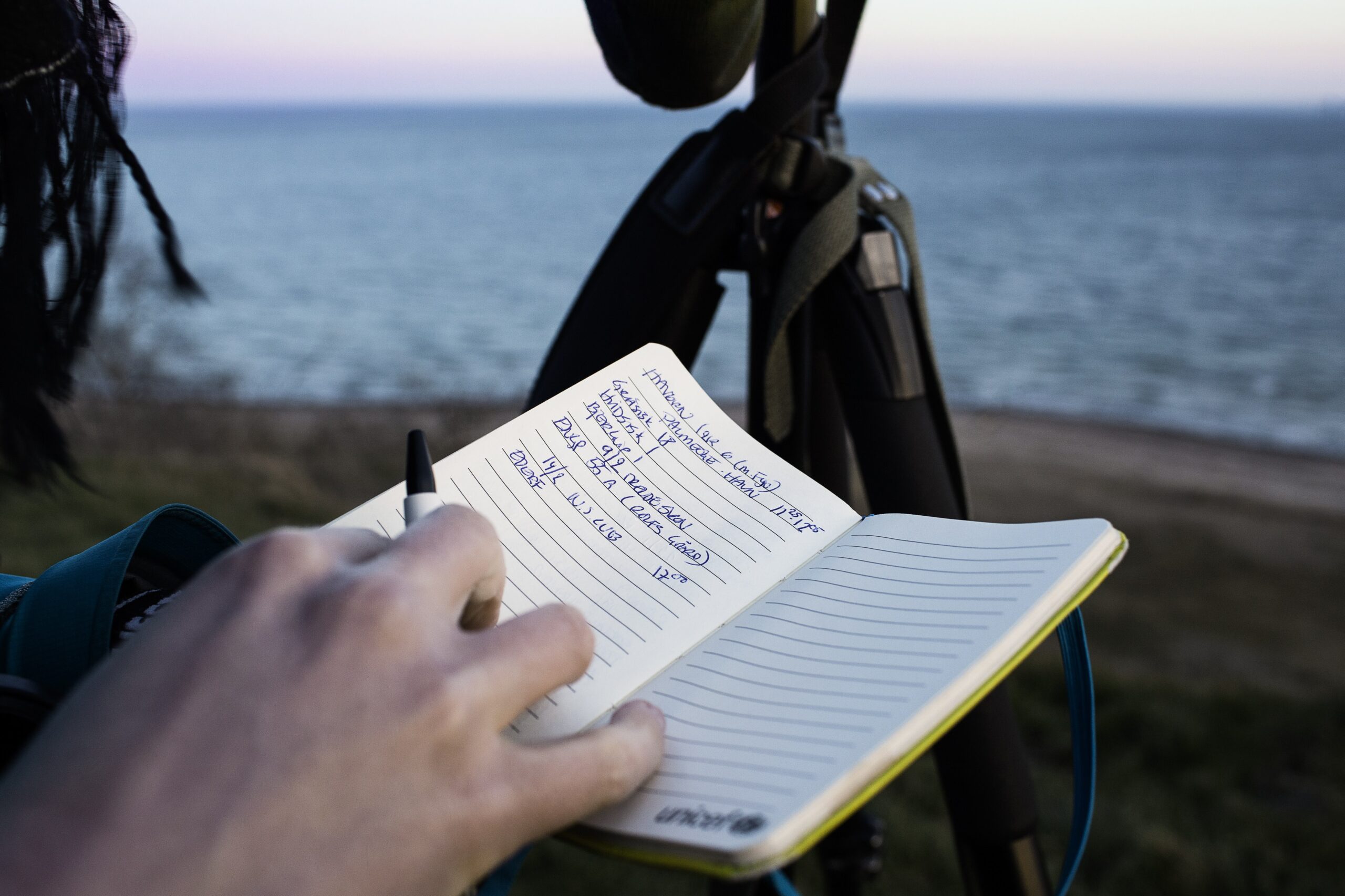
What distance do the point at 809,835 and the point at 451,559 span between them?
15 centimetres

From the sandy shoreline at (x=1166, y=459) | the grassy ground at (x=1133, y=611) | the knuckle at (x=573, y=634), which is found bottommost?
the sandy shoreline at (x=1166, y=459)

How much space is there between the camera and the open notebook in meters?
0.33

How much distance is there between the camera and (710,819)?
1.04ft

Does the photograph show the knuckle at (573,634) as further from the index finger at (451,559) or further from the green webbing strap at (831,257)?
the green webbing strap at (831,257)

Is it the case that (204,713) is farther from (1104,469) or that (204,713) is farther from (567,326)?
(1104,469)

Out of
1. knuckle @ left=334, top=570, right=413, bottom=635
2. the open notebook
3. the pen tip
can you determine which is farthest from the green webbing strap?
knuckle @ left=334, top=570, right=413, bottom=635

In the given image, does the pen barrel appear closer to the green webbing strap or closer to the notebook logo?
the notebook logo

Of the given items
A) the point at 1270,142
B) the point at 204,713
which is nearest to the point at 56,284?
the point at 204,713

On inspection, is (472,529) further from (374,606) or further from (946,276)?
(946,276)

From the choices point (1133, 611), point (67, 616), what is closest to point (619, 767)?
point (67, 616)

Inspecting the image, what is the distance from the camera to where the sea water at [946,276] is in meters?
8.75

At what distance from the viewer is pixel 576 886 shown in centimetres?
158

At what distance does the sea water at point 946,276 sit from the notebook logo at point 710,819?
0.57m

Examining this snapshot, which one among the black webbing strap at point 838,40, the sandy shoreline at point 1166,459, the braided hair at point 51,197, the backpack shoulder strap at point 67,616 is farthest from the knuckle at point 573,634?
the sandy shoreline at point 1166,459
